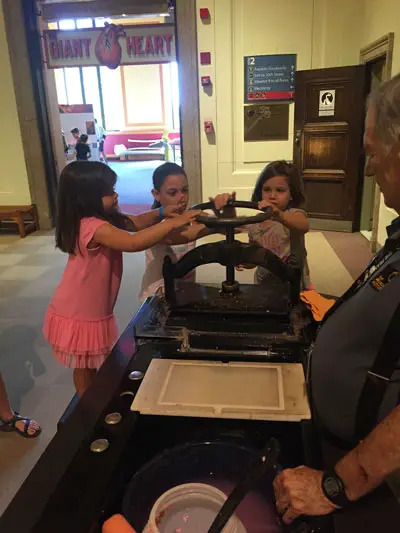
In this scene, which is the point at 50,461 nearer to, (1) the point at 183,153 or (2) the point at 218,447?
(2) the point at 218,447

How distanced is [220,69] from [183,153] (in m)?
0.98

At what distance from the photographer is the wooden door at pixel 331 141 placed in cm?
491

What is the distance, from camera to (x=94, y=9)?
5.38 metres

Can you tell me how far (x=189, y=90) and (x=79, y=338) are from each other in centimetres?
405

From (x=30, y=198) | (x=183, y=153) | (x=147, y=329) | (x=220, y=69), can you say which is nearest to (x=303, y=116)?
(x=220, y=69)

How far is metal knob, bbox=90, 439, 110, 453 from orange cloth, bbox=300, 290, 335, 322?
0.65 m

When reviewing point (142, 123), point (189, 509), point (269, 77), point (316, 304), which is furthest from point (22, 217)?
point (142, 123)

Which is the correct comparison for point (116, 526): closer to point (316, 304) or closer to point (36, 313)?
point (316, 304)

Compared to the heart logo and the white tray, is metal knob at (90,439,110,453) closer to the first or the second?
the white tray

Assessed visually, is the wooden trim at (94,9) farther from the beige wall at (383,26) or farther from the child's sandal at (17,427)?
the child's sandal at (17,427)

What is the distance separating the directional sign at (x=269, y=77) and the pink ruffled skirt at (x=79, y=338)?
407 centimetres

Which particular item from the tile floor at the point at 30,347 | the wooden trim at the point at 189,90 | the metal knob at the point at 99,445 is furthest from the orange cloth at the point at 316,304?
the wooden trim at the point at 189,90

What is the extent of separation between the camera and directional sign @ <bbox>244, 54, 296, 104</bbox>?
5082mm

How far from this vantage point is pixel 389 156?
855 millimetres
